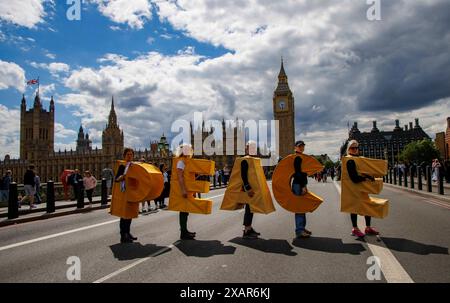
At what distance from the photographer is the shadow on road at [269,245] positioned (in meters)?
6.20

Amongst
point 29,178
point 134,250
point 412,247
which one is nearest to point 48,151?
point 29,178

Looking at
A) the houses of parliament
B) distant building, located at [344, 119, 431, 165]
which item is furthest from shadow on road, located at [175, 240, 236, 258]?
distant building, located at [344, 119, 431, 165]

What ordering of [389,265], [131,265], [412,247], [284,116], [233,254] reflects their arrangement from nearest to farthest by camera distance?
[389,265]
[131,265]
[233,254]
[412,247]
[284,116]

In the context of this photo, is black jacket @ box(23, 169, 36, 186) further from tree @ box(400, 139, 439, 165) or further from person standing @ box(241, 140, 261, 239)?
tree @ box(400, 139, 439, 165)

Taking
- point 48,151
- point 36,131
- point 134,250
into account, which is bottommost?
point 134,250

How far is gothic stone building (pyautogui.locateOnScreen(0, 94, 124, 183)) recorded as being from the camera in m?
140

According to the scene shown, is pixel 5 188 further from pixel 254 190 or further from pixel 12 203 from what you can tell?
pixel 254 190

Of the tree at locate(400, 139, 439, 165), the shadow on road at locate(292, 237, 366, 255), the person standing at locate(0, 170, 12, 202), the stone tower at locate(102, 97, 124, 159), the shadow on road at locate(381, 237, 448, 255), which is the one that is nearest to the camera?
the shadow on road at locate(381, 237, 448, 255)

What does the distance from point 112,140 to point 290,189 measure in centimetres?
14004

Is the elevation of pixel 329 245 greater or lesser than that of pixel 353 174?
lesser

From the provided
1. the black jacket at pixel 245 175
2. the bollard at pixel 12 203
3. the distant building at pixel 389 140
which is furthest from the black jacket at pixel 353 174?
the distant building at pixel 389 140

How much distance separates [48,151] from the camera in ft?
507
